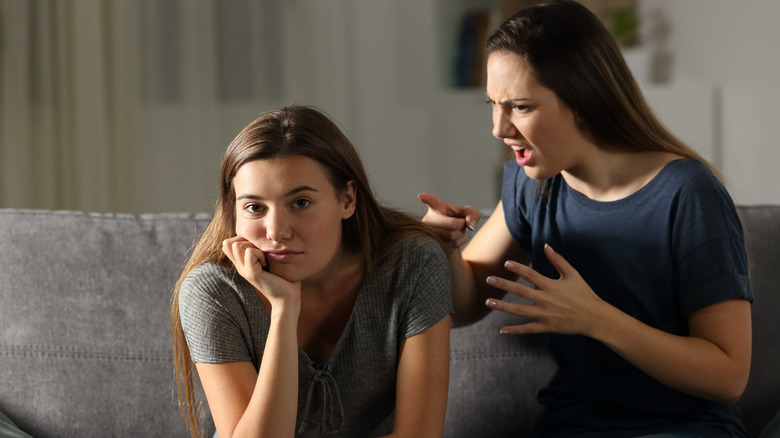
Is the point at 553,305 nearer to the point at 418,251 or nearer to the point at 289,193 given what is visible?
the point at 418,251

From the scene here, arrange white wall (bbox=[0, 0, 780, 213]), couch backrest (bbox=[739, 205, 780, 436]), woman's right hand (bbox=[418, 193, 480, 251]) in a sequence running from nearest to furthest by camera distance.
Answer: woman's right hand (bbox=[418, 193, 480, 251]) → couch backrest (bbox=[739, 205, 780, 436]) → white wall (bbox=[0, 0, 780, 213])

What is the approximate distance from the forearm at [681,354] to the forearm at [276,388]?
44 centimetres

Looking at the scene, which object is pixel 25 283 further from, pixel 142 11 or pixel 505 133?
pixel 142 11

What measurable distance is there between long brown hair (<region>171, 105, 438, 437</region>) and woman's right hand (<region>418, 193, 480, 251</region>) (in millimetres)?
25

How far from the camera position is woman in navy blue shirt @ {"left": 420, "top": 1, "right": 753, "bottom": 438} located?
1.13 m

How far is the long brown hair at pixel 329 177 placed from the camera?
1.17 meters

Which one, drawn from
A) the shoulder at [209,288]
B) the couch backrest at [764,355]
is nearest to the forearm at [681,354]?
the couch backrest at [764,355]

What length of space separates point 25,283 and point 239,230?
1.99ft

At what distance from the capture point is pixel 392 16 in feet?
11.9

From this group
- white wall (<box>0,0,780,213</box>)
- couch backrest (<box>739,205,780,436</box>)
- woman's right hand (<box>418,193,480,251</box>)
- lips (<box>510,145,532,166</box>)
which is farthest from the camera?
white wall (<box>0,0,780,213</box>)

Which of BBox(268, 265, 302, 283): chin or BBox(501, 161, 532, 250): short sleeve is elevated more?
BBox(501, 161, 532, 250): short sleeve

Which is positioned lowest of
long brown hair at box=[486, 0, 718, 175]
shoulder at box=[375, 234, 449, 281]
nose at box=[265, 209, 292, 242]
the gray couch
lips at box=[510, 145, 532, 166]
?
the gray couch

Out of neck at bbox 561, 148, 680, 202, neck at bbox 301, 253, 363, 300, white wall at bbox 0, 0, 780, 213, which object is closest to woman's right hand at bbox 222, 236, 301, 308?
neck at bbox 301, 253, 363, 300

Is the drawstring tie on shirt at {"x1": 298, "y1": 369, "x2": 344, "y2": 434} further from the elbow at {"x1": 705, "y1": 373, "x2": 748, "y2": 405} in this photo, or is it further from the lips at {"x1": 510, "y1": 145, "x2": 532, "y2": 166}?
the elbow at {"x1": 705, "y1": 373, "x2": 748, "y2": 405}
